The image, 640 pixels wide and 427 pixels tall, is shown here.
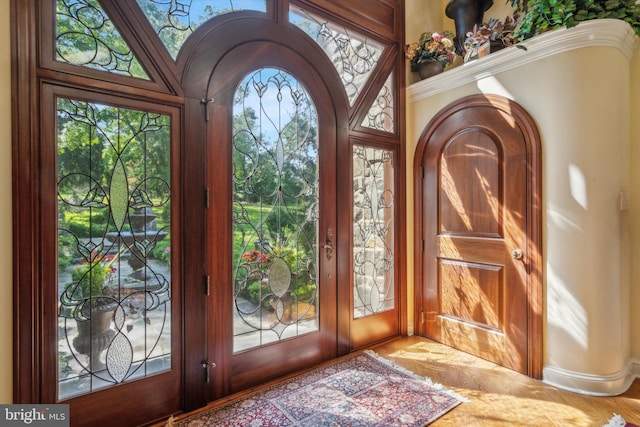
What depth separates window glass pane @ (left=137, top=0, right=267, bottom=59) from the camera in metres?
1.95

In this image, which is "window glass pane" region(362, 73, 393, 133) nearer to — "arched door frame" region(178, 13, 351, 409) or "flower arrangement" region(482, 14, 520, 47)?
"flower arrangement" region(482, 14, 520, 47)

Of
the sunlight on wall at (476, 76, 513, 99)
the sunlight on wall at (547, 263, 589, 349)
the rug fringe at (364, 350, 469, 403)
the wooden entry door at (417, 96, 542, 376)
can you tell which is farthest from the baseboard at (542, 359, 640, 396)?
the sunlight on wall at (476, 76, 513, 99)

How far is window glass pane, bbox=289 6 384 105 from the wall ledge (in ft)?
2.21

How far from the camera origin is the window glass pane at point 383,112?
304cm

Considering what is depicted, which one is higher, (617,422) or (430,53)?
(430,53)

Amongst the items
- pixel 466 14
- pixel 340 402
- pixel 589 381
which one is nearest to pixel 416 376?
pixel 340 402

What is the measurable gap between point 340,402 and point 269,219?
1.30m

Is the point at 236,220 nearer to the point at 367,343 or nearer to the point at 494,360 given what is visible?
the point at 367,343

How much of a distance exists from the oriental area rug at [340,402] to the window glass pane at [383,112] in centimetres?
211

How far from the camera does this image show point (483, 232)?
107 inches

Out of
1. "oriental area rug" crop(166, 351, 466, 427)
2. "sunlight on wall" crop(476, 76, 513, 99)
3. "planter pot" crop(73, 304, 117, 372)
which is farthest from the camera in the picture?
"sunlight on wall" crop(476, 76, 513, 99)

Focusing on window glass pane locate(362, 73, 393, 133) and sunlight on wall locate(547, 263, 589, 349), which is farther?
window glass pane locate(362, 73, 393, 133)

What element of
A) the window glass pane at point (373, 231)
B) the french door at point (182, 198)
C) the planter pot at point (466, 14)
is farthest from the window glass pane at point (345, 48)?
the planter pot at point (466, 14)

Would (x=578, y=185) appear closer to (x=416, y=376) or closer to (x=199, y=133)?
(x=416, y=376)
